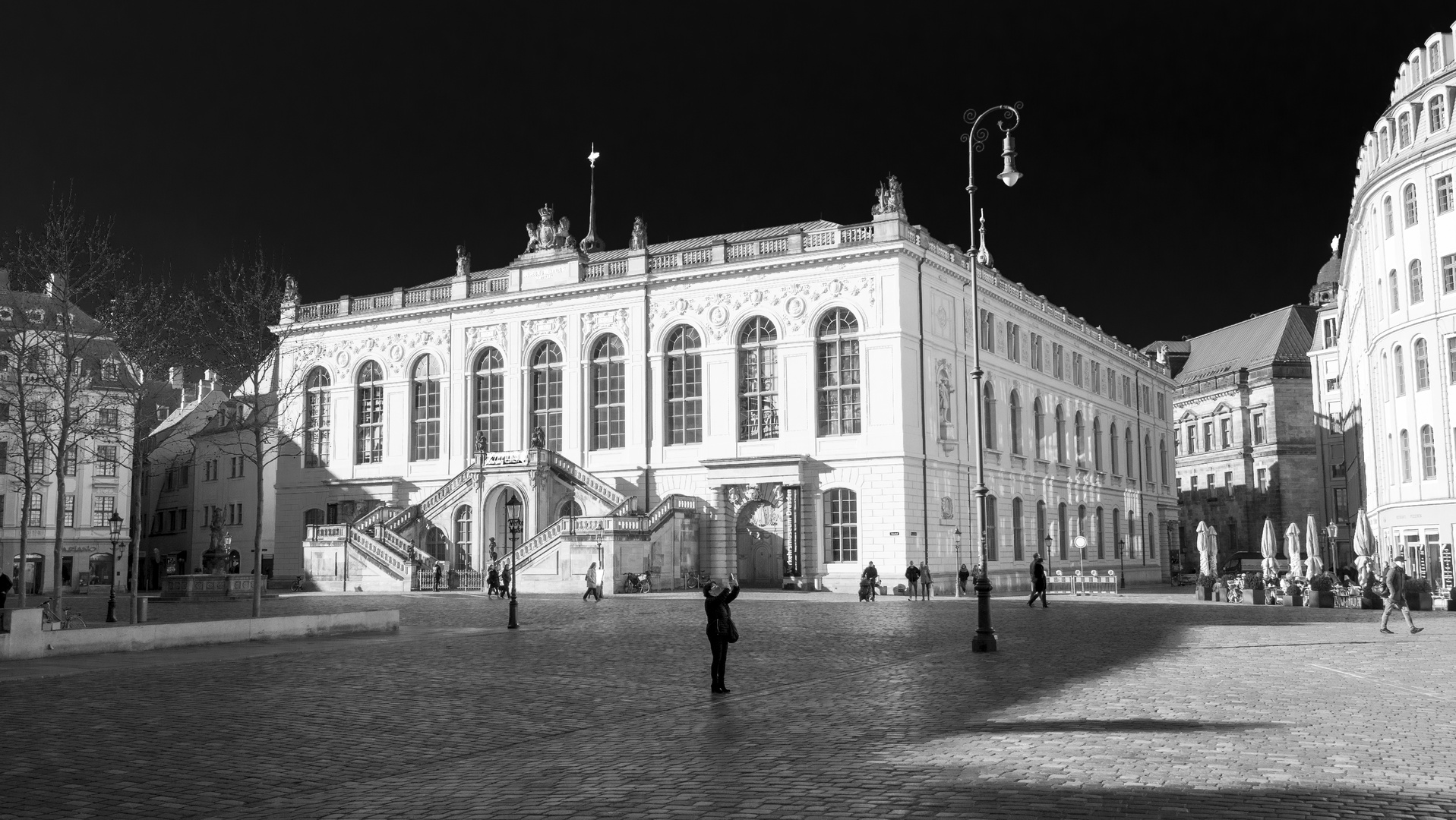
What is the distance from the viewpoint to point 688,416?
58.7m

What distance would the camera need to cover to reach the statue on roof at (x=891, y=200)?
54.4 meters

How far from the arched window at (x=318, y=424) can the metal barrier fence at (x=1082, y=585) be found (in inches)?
1447

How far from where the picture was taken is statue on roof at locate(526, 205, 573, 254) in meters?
64.3

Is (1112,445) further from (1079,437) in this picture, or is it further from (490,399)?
(490,399)

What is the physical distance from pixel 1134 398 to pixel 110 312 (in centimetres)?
6587

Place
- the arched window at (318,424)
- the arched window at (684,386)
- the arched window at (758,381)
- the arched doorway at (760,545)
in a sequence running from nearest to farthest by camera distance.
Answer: the arched window at (758,381) → the arched doorway at (760,545) → the arched window at (684,386) → the arched window at (318,424)

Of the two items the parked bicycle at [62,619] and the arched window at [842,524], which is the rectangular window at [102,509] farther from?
the parked bicycle at [62,619]

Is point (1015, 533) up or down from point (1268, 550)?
up

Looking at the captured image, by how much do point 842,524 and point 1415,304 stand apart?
23.1 meters

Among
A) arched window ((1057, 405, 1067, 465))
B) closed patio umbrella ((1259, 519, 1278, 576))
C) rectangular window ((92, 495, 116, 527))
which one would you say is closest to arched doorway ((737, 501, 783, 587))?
closed patio umbrella ((1259, 519, 1278, 576))

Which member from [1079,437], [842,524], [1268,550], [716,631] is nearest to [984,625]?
[716,631]

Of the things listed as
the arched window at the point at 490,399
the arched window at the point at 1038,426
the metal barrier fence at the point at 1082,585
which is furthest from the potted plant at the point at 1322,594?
the arched window at the point at 490,399

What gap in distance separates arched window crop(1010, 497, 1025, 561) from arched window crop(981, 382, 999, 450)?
335 cm

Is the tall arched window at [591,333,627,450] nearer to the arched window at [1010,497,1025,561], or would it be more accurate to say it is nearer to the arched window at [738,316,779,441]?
the arched window at [738,316,779,441]
